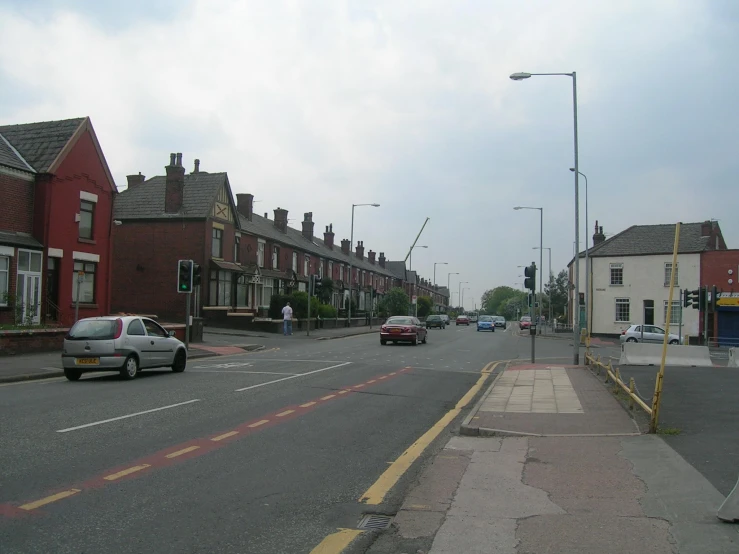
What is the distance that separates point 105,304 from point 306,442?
25.1m

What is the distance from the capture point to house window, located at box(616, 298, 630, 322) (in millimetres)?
51188

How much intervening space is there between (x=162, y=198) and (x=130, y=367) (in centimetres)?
2866

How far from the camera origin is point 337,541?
507 centimetres

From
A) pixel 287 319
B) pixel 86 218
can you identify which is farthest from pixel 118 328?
pixel 287 319

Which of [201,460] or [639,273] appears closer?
[201,460]

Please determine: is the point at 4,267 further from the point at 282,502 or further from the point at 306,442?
the point at 282,502

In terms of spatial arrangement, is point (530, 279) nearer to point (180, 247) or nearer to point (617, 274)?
point (180, 247)

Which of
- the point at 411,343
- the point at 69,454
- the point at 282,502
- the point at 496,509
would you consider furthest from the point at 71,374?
the point at 411,343

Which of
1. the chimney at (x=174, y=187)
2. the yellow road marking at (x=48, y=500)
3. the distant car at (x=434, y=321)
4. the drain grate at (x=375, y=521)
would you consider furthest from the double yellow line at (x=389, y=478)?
the distant car at (x=434, y=321)

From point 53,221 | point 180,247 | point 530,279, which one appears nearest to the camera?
point 530,279

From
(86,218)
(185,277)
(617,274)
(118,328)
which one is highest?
(86,218)

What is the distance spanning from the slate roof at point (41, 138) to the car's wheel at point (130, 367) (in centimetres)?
1451

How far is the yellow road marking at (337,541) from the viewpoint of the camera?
4867mm

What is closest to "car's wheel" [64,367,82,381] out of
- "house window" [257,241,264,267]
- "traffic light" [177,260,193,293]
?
"traffic light" [177,260,193,293]
